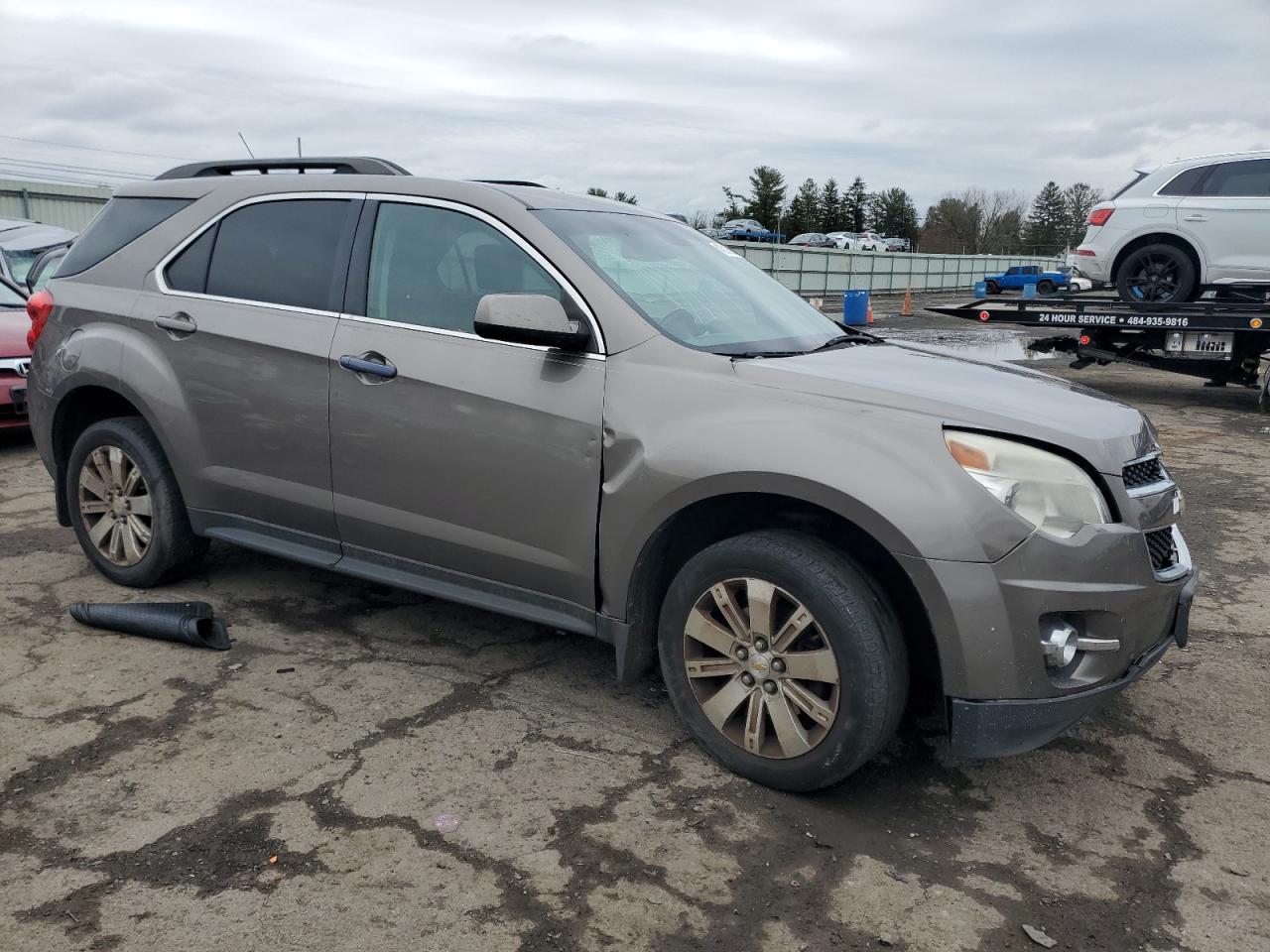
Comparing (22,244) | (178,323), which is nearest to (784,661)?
(178,323)

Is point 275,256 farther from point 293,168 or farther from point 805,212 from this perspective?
point 805,212

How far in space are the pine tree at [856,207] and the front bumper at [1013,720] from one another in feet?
270

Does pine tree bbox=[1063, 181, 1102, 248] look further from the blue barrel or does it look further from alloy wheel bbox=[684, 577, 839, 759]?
alloy wheel bbox=[684, 577, 839, 759]

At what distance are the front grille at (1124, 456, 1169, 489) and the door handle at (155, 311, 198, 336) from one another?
337 centimetres

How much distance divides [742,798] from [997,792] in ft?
2.59

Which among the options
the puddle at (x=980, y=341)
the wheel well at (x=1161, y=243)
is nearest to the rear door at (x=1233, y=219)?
the wheel well at (x=1161, y=243)

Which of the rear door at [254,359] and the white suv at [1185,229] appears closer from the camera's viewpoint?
the rear door at [254,359]

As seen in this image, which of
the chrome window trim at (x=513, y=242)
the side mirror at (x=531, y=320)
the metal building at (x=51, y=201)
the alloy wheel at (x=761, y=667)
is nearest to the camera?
the alloy wheel at (x=761, y=667)

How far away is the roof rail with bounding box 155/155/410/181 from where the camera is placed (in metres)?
4.15

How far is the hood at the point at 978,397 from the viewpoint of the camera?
2895 millimetres

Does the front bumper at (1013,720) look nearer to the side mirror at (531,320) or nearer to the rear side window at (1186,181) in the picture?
the side mirror at (531,320)

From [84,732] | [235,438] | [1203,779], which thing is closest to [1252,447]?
[1203,779]

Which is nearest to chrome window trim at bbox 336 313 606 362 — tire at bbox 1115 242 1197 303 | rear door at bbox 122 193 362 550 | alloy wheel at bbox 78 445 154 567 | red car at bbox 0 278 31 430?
rear door at bbox 122 193 362 550

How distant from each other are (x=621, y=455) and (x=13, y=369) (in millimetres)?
6179
